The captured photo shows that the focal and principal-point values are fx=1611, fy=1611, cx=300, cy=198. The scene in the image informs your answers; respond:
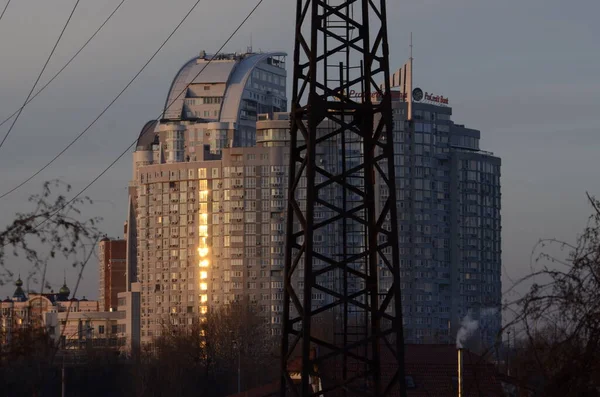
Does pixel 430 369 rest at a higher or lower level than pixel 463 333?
higher

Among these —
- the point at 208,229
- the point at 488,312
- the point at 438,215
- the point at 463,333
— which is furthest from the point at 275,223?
the point at 488,312

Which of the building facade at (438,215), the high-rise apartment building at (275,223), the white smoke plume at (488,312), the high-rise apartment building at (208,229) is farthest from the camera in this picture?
the high-rise apartment building at (208,229)

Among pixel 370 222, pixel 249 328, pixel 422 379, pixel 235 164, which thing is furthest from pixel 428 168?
pixel 370 222

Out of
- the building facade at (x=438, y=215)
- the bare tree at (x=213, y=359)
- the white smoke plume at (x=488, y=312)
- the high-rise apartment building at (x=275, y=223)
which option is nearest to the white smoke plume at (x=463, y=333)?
the white smoke plume at (x=488, y=312)

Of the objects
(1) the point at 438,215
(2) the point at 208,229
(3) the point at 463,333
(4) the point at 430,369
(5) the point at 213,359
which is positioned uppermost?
(1) the point at 438,215

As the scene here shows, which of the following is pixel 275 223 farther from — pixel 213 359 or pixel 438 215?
pixel 213 359

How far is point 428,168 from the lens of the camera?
183 meters

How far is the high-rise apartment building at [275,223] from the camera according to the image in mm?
179375

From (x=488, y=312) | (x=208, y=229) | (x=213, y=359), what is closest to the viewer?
(x=488, y=312)

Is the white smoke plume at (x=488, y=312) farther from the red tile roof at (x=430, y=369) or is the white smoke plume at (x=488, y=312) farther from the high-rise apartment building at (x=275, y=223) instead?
the high-rise apartment building at (x=275, y=223)

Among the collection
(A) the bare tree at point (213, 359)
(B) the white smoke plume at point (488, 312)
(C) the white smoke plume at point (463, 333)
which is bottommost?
(A) the bare tree at point (213, 359)

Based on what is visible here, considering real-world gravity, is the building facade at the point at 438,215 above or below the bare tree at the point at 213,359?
above

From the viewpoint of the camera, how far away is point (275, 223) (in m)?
184

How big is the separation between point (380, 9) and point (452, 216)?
513 ft
